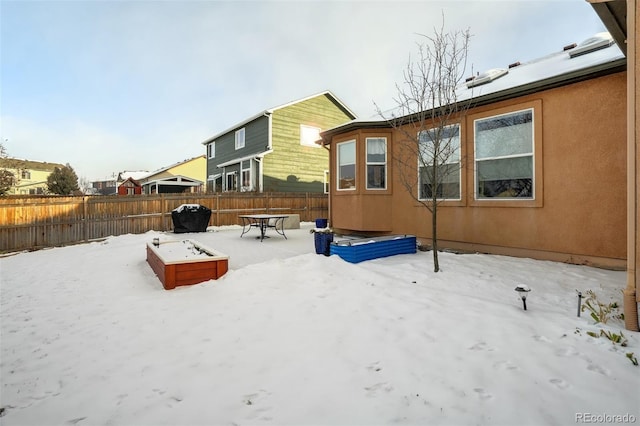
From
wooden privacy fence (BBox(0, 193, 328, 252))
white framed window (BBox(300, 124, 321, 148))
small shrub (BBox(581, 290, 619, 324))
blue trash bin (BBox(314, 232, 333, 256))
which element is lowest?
small shrub (BBox(581, 290, 619, 324))

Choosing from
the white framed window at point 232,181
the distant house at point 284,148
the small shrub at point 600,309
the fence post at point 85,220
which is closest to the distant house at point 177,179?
the white framed window at point 232,181

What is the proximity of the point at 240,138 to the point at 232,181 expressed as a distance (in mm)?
2905

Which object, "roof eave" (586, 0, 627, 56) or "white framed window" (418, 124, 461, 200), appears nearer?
"roof eave" (586, 0, 627, 56)

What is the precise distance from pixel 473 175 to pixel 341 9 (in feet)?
25.7

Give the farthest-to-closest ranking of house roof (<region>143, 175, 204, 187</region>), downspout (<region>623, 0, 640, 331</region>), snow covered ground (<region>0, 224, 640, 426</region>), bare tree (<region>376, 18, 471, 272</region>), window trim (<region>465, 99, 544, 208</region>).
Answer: house roof (<region>143, 175, 204, 187</region>)
window trim (<region>465, 99, 544, 208</region>)
bare tree (<region>376, 18, 471, 272</region>)
downspout (<region>623, 0, 640, 331</region>)
snow covered ground (<region>0, 224, 640, 426</region>)

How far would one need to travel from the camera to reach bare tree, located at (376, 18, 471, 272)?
225 inches

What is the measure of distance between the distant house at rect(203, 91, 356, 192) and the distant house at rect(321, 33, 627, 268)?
→ 9.94 metres

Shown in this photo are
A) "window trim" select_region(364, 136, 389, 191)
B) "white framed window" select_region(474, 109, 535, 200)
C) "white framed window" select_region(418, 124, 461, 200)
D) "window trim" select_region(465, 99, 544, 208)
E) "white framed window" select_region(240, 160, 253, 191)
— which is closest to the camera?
"window trim" select_region(465, 99, 544, 208)

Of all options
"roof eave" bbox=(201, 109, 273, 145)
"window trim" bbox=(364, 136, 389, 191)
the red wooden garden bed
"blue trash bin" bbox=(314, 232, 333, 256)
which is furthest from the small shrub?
"roof eave" bbox=(201, 109, 273, 145)

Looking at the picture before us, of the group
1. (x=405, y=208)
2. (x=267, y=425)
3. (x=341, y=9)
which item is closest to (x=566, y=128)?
(x=405, y=208)

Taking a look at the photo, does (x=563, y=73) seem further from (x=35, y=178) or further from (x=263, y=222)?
(x=35, y=178)

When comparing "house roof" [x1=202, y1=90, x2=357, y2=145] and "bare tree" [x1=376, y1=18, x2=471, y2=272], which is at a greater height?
"house roof" [x1=202, y1=90, x2=357, y2=145]

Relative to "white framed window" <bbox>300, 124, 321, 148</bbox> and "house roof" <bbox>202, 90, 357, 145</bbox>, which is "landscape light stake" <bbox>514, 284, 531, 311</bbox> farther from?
"house roof" <bbox>202, 90, 357, 145</bbox>

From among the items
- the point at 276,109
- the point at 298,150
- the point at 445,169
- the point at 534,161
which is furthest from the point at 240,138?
the point at 534,161
